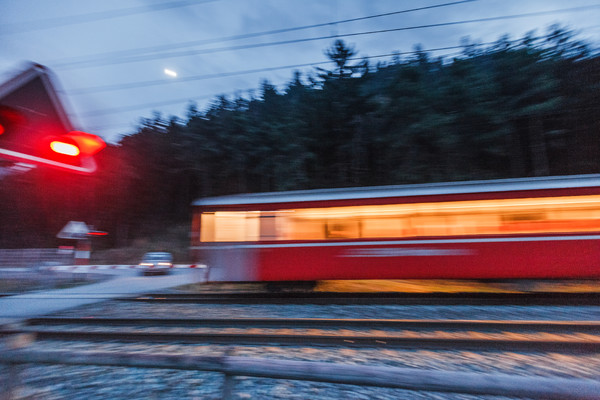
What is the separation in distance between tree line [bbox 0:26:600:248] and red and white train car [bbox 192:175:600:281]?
501 cm

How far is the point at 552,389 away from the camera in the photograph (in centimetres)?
132

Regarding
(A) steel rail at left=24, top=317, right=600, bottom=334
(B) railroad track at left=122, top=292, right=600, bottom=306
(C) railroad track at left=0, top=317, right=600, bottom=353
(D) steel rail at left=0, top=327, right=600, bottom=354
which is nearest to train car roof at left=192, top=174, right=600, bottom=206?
(B) railroad track at left=122, top=292, right=600, bottom=306

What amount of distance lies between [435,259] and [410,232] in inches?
31.5

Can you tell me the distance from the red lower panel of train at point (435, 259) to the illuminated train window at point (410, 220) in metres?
0.22

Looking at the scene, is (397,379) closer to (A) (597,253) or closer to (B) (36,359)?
(B) (36,359)

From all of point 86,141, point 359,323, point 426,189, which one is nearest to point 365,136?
point 426,189

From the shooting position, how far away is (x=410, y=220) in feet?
25.7

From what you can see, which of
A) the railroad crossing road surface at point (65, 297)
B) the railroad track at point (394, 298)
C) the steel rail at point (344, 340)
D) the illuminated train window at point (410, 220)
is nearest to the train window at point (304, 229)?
the illuminated train window at point (410, 220)

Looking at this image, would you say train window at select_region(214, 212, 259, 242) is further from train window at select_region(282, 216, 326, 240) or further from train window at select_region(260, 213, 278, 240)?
train window at select_region(282, 216, 326, 240)

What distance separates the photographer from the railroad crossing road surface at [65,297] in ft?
24.4

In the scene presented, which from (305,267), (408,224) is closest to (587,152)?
(408,224)

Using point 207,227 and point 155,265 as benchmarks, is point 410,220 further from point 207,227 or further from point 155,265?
point 155,265

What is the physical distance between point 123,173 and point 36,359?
29574mm

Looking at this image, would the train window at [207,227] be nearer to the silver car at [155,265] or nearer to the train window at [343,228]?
the train window at [343,228]
